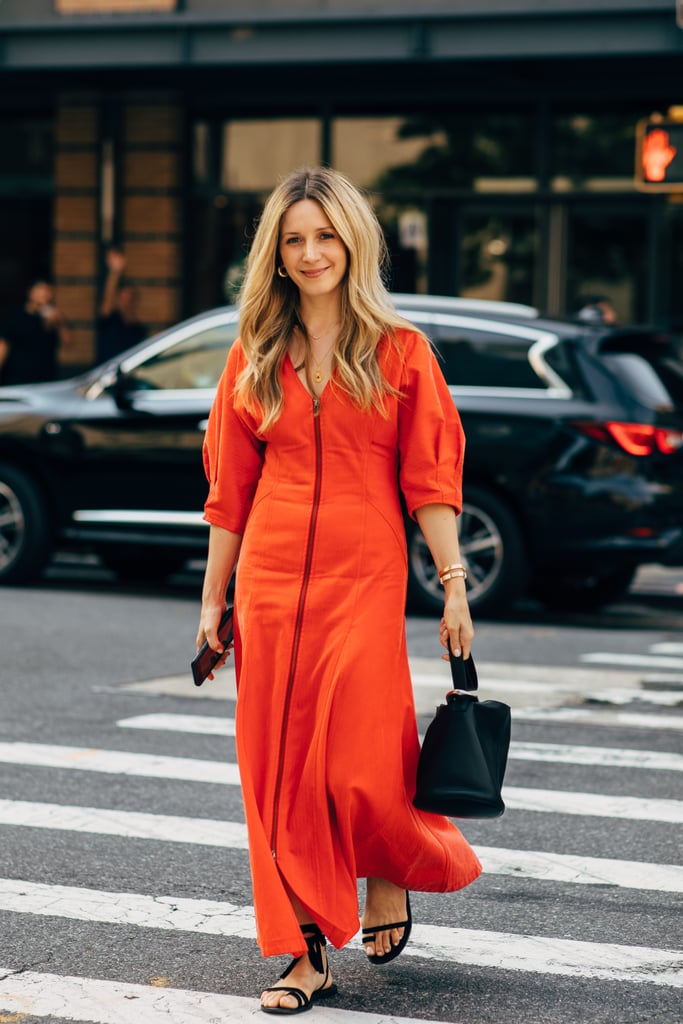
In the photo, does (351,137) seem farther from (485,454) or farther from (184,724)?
(184,724)

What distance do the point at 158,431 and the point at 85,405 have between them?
0.60m

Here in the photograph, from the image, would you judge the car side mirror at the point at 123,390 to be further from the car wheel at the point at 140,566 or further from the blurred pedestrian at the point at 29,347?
the blurred pedestrian at the point at 29,347

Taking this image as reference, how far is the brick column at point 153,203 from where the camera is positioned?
59.8 feet

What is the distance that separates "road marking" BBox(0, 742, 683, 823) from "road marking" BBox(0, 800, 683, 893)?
0.56 metres

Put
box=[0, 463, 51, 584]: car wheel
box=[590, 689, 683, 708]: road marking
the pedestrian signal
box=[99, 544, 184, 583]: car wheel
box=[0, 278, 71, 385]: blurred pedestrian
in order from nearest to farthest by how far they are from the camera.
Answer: box=[590, 689, 683, 708]: road marking → box=[0, 463, 51, 584]: car wheel → the pedestrian signal → box=[99, 544, 184, 583]: car wheel → box=[0, 278, 71, 385]: blurred pedestrian

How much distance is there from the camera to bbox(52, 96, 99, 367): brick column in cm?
1848

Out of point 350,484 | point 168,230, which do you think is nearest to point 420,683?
point 350,484

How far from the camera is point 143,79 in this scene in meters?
17.8

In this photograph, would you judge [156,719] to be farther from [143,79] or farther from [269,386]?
[143,79]

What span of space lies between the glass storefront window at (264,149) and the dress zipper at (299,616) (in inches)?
566

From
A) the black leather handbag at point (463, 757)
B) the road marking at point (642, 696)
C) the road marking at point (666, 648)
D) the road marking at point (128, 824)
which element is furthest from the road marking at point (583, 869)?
the road marking at point (666, 648)

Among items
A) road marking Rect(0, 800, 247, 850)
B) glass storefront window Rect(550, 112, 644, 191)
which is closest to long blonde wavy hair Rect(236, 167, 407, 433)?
road marking Rect(0, 800, 247, 850)

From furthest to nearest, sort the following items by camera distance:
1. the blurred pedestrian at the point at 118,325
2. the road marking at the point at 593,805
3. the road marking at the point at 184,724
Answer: the blurred pedestrian at the point at 118,325
the road marking at the point at 184,724
the road marking at the point at 593,805

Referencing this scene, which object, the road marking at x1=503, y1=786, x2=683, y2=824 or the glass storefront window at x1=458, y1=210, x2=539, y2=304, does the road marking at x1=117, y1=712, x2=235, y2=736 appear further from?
the glass storefront window at x1=458, y1=210, x2=539, y2=304
